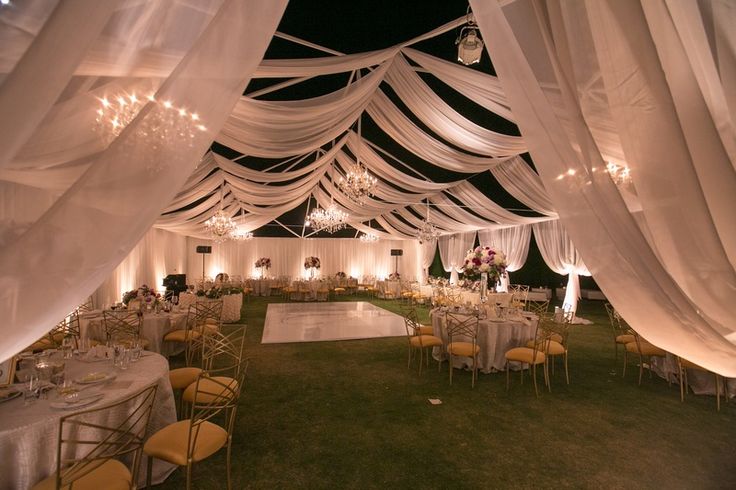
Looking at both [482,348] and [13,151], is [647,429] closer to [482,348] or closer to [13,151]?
[482,348]

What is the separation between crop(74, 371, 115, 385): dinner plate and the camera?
2580 millimetres

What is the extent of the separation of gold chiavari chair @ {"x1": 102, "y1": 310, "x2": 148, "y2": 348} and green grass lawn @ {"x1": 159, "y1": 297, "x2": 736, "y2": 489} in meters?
1.65

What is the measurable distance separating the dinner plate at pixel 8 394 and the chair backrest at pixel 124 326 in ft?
7.83

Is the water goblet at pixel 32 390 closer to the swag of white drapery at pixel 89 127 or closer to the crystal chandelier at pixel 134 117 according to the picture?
the swag of white drapery at pixel 89 127

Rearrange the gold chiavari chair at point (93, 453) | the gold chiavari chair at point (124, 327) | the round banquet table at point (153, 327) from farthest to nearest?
the round banquet table at point (153, 327)
the gold chiavari chair at point (124, 327)
the gold chiavari chair at point (93, 453)

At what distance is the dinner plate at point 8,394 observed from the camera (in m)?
2.28

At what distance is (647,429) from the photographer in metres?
3.66

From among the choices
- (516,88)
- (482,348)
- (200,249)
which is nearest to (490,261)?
(482,348)

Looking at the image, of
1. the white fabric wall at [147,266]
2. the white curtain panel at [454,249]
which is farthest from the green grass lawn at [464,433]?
the white curtain panel at [454,249]

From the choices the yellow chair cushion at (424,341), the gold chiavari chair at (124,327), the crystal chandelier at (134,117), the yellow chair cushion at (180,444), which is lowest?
the yellow chair cushion at (180,444)

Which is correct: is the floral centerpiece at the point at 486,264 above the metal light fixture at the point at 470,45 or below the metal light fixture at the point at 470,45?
below

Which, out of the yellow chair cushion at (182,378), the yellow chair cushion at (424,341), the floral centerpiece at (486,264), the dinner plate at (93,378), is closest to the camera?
the dinner plate at (93,378)

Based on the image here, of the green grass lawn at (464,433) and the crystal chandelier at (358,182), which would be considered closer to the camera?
the green grass lawn at (464,433)

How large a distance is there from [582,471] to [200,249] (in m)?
11.9
